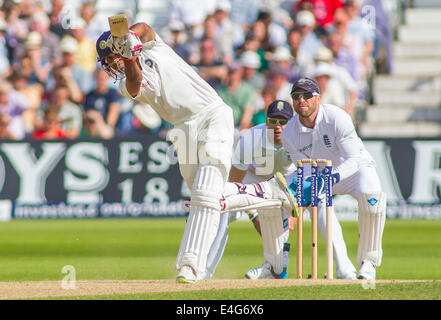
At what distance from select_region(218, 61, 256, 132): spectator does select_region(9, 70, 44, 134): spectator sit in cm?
352

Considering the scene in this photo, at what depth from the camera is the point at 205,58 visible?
1631cm

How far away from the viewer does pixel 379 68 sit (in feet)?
63.0

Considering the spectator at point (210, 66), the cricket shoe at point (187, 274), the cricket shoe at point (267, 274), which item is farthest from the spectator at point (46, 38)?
the cricket shoe at point (187, 274)

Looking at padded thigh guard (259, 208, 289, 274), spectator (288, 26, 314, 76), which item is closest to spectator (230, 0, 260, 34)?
spectator (288, 26, 314, 76)

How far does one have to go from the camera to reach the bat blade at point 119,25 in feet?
21.9

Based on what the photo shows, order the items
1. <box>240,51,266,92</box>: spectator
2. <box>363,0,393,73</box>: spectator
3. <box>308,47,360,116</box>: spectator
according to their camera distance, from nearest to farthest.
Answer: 1. <box>308,47,360,116</box>: spectator
2. <box>240,51,266,92</box>: spectator
3. <box>363,0,393,73</box>: spectator

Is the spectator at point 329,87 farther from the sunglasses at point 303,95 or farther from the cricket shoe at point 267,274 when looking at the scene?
the cricket shoe at point 267,274

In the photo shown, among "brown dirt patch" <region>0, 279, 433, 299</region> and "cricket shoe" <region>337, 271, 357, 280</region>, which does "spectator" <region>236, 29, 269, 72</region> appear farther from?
"brown dirt patch" <region>0, 279, 433, 299</region>

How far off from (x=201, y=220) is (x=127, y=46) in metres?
1.43

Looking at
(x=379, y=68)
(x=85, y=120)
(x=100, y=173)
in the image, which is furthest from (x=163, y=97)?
(x=379, y=68)

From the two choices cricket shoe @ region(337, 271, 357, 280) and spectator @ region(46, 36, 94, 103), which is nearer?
cricket shoe @ region(337, 271, 357, 280)

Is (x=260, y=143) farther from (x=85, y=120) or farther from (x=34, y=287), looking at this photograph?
(x=85, y=120)

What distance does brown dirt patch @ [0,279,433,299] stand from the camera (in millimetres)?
6844

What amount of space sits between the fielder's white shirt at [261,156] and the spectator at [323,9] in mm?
8982
